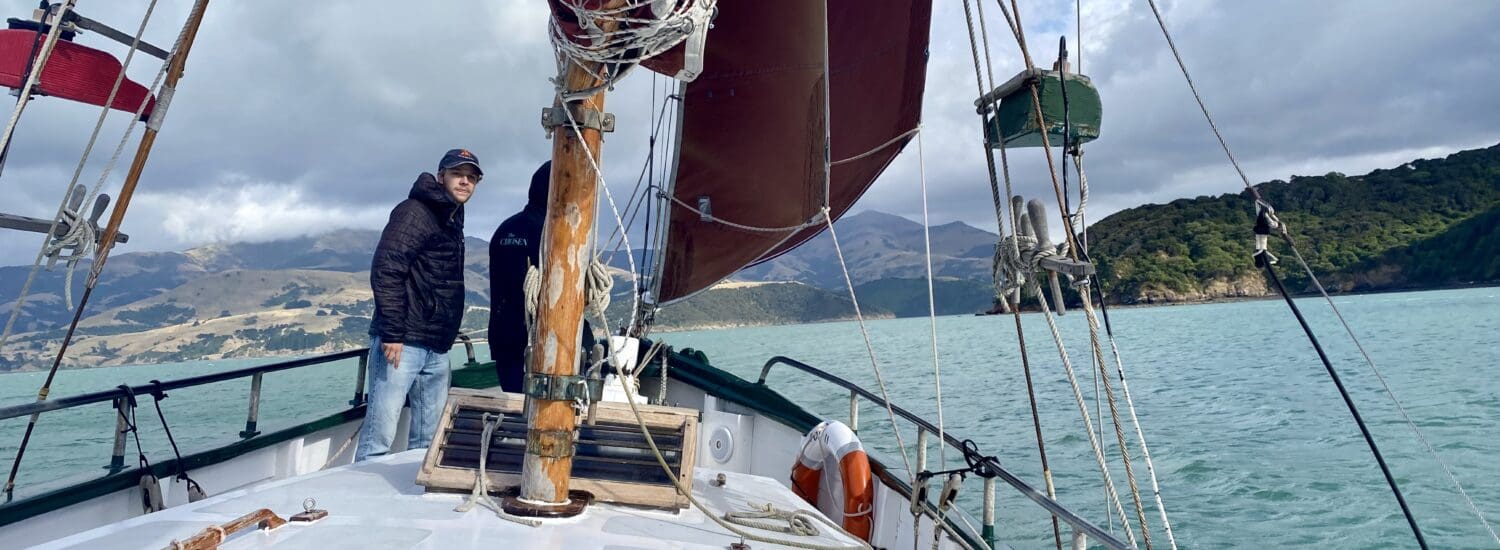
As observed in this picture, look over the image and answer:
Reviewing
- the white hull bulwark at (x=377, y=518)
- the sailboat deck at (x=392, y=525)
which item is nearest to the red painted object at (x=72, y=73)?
the white hull bulwark at (x=377, y=518)

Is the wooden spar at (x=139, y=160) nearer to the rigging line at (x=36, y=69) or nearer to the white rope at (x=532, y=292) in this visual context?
the rigging line at (x=36, y=69)

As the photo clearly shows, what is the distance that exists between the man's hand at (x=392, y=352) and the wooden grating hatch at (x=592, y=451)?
2.75ft

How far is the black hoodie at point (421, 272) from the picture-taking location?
402 centimetres

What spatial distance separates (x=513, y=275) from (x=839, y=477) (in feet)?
7.58

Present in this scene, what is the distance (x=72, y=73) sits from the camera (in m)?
3.74

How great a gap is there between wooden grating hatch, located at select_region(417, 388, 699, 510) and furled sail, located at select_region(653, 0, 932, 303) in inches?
145

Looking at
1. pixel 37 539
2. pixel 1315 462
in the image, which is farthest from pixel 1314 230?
pixel 37 539

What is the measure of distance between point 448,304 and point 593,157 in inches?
71.2

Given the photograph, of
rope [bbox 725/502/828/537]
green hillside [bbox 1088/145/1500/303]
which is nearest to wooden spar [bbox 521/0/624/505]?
rope [bbox 725/502/828/537]

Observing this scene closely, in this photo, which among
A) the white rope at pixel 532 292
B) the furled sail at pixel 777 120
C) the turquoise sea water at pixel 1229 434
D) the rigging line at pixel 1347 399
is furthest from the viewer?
the turquoise sea water at pixel 1229 434

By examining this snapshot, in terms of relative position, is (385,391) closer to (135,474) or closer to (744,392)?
(135,474)

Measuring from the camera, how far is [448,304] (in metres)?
4.30

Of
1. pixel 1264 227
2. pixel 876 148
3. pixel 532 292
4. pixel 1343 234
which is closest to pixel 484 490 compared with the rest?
pixel 532 292

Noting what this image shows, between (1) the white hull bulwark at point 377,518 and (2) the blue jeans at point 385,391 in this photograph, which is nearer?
(1) the white hull bulwark at point 377,518
